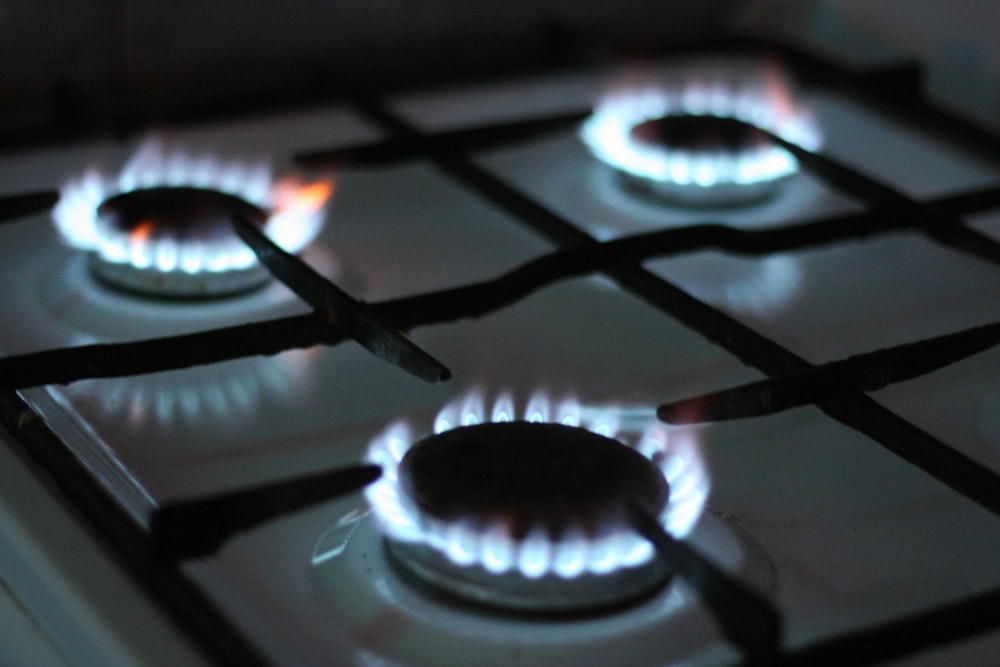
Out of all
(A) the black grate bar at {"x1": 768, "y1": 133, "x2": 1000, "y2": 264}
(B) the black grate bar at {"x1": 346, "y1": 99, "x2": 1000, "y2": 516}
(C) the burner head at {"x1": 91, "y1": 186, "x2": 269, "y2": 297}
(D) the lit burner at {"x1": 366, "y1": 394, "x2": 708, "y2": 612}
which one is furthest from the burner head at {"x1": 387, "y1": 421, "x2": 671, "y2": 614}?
(A) the black grate bar at {"x1": 768, "y1": 133, "x2": 1000, "y2": 264}

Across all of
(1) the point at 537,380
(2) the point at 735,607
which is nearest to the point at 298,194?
(1) the point at 537,380

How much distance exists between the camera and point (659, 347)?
2.45ft

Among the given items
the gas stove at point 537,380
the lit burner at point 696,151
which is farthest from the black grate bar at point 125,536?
the lit burner at point 696,151

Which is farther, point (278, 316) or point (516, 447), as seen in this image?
point (278, 316)

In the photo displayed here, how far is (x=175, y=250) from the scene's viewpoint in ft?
2.44

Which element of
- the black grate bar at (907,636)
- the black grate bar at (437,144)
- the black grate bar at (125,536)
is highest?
the black grate bar at (437,144)

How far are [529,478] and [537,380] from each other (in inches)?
7.2

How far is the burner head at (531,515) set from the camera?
1.64 ft

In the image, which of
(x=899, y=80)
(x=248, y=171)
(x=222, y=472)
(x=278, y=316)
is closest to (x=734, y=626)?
(x=222, y=472)

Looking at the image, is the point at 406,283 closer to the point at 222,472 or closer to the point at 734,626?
the point at 222,472

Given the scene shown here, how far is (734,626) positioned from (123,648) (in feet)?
0.67

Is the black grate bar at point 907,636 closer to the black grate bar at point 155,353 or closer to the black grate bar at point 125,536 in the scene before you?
the black grate bar at point 125,536

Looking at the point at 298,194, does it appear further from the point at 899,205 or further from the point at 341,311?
the point at 899,205

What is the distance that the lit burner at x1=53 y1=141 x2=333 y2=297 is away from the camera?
0.74 meters
